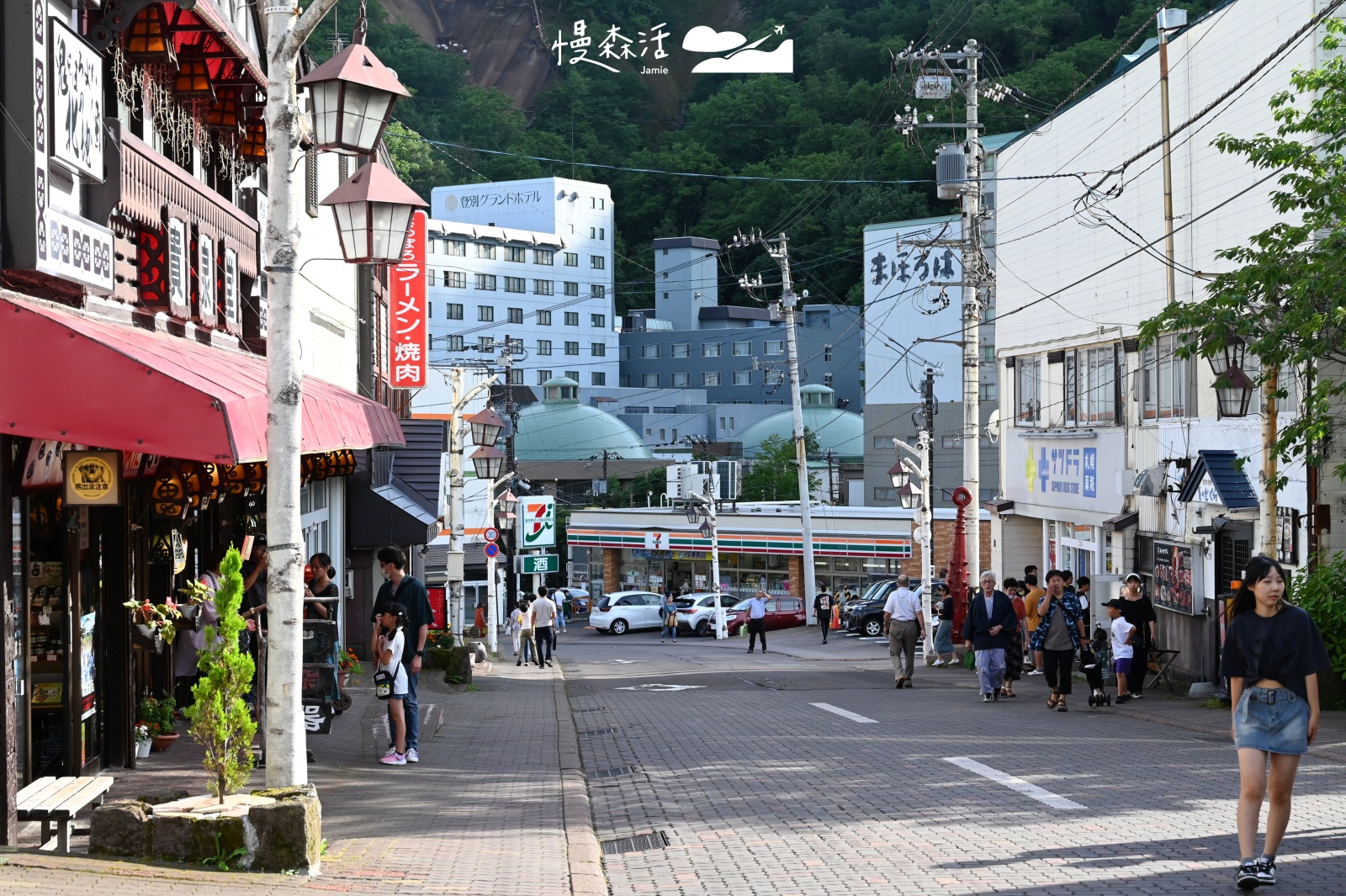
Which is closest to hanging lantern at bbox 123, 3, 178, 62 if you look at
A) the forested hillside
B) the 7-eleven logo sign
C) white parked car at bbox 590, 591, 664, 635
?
the 7-eleven logo sign

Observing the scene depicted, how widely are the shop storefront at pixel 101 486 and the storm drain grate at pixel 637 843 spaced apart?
11.5 ft

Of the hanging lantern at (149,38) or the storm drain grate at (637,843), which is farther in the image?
the hanging lantern at (149,38)

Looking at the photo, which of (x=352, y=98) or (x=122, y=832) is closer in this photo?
(x=122, y=832)

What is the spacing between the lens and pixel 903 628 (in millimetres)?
22641

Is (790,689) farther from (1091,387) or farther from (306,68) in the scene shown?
(306,68)

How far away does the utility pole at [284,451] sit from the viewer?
880cm

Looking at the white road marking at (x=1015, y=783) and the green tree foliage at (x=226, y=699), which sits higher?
the green tree foliage at (x=226, y=699)

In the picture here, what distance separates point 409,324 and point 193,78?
15.8 metres

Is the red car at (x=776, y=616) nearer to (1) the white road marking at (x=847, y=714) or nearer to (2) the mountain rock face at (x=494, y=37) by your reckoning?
(1) the white road marking at (x=847, y=714)

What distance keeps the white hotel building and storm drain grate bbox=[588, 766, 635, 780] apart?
82410 millimetres

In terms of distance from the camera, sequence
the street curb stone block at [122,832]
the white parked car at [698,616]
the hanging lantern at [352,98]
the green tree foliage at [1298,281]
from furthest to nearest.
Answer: the white parked car at [698,616], the green tree foliage at [1298,281], the hanging lantern at [352,98], the street curb stone block at [122,832]

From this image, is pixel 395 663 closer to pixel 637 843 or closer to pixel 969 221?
pixel 637 843

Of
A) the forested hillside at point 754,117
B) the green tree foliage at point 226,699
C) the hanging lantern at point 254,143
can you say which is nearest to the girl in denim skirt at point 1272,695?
the green tree foliage at point 226,699

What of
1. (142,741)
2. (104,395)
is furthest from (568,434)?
(104,395)
